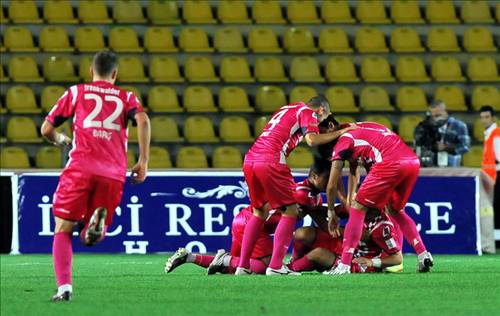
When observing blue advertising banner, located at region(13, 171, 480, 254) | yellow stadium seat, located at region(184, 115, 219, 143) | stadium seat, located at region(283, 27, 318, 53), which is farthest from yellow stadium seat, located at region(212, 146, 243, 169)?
blue advertising banner, located at region(13, 171, 480, 254)

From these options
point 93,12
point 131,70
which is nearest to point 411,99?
point 131,70

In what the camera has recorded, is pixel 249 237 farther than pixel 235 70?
No

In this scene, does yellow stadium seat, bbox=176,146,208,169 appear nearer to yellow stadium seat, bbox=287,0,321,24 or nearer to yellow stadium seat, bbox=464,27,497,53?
yellow stadium seat, bbox=287,0,321,24

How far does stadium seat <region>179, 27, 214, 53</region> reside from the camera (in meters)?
21.7

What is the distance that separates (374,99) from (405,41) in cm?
168

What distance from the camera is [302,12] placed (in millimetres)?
22625

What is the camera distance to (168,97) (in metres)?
20.6

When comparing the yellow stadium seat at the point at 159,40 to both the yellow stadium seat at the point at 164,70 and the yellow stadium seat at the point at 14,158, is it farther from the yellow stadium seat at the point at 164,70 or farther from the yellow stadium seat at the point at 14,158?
the yellow stadium seat at the point at 14,158

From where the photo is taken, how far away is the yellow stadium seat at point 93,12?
21.9m

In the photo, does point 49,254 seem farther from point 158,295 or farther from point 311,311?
point 311,311

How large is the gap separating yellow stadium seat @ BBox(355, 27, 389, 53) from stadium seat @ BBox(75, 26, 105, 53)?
440cm

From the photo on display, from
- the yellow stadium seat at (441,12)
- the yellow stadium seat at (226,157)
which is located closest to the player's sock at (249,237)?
the yellow stadium seat at (226,157)

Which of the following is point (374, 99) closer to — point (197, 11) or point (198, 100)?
point (198, 100)

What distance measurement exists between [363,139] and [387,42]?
37.2ft
